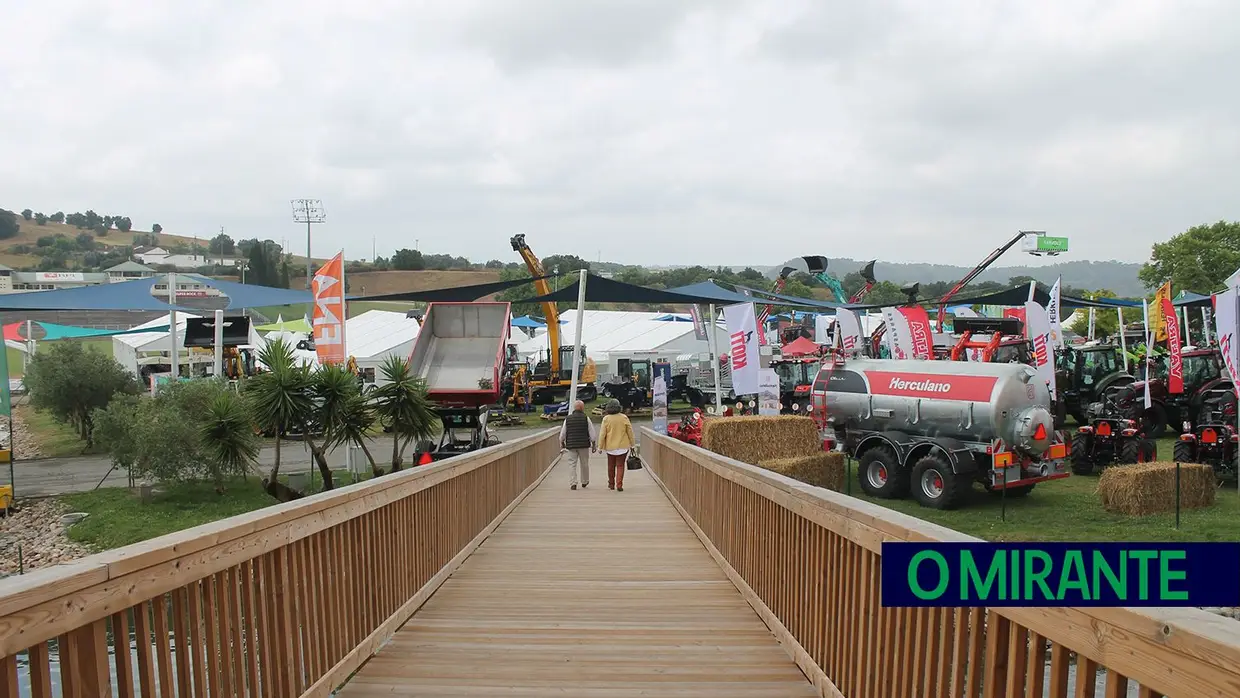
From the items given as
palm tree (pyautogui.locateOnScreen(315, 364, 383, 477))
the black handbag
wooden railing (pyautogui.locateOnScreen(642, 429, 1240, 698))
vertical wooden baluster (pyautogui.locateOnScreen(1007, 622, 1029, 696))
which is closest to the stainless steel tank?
the black handbag

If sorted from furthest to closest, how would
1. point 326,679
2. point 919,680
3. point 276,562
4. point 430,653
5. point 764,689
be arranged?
point 430,653 → point 764,689 → point 326,679 → point 276,562 → point 919,680

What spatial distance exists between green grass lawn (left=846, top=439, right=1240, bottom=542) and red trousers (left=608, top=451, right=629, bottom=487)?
4123 mm

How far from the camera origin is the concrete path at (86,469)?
21.4 m

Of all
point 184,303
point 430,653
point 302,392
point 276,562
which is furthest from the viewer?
point 184,303

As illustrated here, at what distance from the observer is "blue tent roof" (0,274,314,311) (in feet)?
83.8

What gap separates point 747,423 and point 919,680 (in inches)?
618

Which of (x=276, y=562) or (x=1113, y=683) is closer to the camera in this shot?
(x=1113, y=683)

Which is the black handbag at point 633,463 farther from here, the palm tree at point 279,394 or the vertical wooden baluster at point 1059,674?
the vertical wooden baluster at point 1059,674

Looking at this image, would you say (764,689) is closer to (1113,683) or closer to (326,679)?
(326,679)

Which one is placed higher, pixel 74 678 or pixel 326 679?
pixel 74 678

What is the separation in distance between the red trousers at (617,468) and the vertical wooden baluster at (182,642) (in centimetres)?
1175

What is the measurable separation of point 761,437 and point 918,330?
204 inches

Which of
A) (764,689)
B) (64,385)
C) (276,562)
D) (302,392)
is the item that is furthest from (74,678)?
Result: (64,385)

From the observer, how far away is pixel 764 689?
4.56 m
